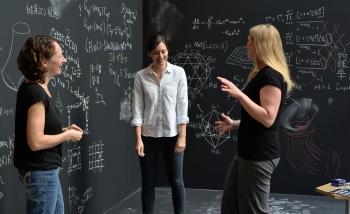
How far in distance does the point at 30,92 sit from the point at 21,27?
0.89m

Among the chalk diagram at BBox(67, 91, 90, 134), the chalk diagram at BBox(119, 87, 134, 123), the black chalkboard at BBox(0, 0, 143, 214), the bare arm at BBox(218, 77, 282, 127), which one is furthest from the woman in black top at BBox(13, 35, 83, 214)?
the chalk diagram at BBox(119, 87, 134, 123)

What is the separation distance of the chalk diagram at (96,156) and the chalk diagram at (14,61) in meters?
1.24

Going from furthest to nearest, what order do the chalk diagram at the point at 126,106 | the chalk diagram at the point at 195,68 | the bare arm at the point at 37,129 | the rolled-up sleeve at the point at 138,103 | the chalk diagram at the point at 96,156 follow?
the chalk diagram at the point at 195,68 → the chalk diagram at the point at 126,106 → the chalk diagram at the point at 96,156 → the rolled-up sleeve at the point at 138,103 → the bare arm at the point at 37,129

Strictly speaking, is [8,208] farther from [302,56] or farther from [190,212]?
[302,56]

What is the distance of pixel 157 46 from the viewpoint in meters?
3.67

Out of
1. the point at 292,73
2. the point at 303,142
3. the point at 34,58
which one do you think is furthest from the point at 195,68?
the point at 34,58

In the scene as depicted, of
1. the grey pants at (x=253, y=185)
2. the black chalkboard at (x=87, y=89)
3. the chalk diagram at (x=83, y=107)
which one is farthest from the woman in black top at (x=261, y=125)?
the chalk diagram at (x=83, y=107)

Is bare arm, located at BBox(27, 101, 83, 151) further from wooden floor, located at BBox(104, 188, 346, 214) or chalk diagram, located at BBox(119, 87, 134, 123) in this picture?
chalk diagram, located at BBox(119, 87, 134, 123)

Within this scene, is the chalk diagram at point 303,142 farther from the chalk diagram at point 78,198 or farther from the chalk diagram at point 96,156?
the chalk diagram at point 78,198

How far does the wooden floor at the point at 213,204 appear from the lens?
181 inches

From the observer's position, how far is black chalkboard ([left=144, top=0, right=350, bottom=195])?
508cm

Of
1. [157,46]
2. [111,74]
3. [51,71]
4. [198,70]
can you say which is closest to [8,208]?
[51,71]

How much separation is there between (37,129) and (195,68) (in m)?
3.20

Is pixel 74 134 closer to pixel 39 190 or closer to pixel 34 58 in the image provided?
pixel 39 190
